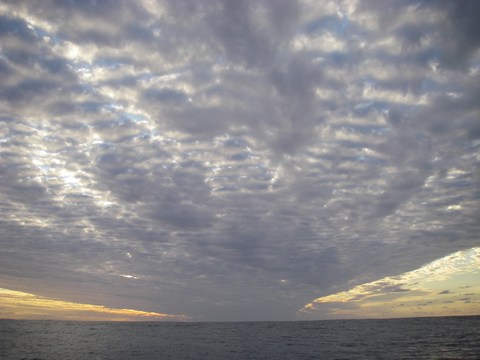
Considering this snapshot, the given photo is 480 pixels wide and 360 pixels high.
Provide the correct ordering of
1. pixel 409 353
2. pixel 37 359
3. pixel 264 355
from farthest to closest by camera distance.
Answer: pixel 264 355, pixel 409 353, pixel 37 359

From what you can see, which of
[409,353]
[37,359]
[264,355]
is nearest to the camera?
[37,359]

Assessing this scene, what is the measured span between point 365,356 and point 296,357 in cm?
1037

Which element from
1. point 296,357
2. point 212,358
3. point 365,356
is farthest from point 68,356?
point 365,356

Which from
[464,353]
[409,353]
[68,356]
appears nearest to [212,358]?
[68,356]

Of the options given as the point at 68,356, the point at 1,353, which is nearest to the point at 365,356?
the point at 68,356

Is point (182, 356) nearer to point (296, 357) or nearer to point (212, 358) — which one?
point (212, 358)

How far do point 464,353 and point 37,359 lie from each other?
62.4 meters

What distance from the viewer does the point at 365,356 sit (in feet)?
149

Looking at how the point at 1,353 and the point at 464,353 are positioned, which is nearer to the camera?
→ the point at 464,353

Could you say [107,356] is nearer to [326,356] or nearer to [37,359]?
[37,359]

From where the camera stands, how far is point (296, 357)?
47.1 m

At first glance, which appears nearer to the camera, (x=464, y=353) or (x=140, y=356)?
(x=464, y=353)

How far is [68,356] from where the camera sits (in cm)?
4678

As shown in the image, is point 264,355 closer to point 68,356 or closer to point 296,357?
point 296,357
